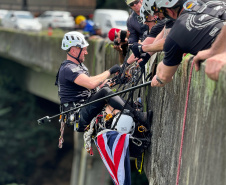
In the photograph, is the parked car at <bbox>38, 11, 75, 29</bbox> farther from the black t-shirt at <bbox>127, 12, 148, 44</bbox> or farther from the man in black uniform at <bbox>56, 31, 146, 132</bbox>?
the man in black uniform at <bbox>56, 31, 146, 132</bbox>

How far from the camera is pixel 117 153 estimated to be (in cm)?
631

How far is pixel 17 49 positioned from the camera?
814 inches

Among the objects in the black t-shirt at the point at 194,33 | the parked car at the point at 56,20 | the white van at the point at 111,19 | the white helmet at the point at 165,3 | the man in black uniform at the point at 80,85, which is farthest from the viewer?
the parked car at the point at 56,20

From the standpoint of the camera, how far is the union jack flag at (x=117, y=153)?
20.5 feet

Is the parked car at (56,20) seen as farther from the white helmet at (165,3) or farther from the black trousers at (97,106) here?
the white helmet at (165,3)

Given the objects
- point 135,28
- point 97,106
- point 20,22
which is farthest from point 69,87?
point 20,22

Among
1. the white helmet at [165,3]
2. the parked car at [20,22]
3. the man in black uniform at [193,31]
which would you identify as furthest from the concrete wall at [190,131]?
the parked car at [20,22]

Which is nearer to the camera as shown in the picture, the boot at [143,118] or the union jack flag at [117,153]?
the union jack flag at [117,153]

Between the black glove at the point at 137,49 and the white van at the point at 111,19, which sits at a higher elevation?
the black glove at the point at 137,49

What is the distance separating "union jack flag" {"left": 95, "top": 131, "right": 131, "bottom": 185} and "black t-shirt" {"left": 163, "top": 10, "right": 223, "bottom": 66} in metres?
2.05

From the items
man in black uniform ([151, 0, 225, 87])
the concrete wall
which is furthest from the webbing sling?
the concrete wall

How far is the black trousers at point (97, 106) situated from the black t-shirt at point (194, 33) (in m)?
2.13

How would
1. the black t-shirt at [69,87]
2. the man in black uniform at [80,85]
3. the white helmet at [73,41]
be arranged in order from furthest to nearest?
the white helmet at [73,41], the black t-shirt at [69,87], the man in black uniform at [80,85]

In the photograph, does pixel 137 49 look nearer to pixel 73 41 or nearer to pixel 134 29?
pixel 73 41
